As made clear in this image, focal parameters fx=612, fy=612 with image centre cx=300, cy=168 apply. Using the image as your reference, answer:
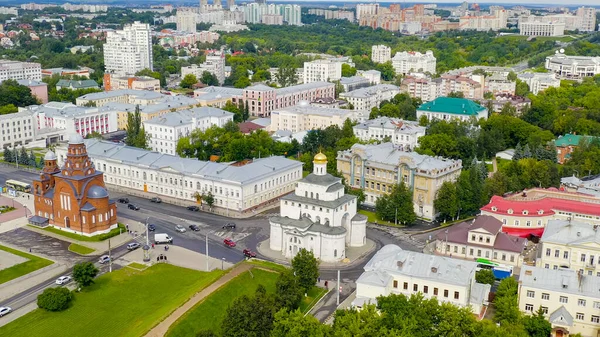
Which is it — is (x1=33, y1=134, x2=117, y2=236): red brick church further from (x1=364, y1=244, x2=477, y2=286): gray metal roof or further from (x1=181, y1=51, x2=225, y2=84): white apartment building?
(x1=181, y1=51, x2=225, y2=84): white apartment building

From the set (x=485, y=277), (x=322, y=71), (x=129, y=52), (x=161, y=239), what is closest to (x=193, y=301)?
(x=161, y=239)

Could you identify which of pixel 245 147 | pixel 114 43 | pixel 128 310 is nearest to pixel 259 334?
pixel 128 310

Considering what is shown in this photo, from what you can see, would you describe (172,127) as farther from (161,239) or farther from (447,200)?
(447,200)

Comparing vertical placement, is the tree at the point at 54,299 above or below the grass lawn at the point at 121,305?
above

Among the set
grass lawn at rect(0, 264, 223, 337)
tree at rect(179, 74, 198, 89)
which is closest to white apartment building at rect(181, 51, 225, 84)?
tree at rect(179, 74, 198, 89)

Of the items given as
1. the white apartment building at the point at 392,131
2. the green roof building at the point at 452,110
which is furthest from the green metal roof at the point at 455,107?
the white apartment building at the point at 392,131

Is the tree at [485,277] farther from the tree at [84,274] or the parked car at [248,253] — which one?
the tree at [84,274]
